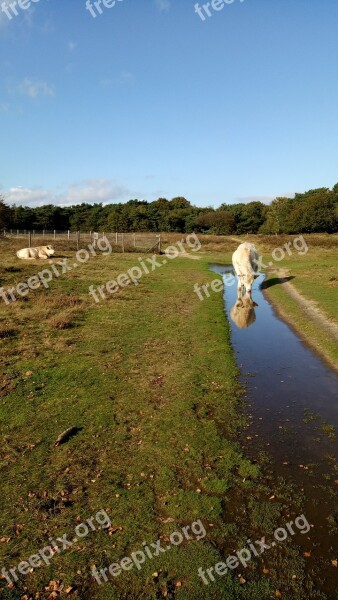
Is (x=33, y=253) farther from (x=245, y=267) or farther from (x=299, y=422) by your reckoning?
(x=299, y=422)

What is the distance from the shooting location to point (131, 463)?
27.2 ft

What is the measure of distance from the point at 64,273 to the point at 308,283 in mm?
19321

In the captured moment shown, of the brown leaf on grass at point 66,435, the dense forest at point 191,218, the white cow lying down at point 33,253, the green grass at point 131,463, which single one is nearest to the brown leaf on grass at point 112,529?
the green grass at point 131,463

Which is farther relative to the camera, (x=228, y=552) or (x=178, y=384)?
(x=178, y=384)

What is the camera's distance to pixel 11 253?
127 feet

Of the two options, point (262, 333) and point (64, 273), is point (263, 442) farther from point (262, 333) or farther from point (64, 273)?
point (64, 273)

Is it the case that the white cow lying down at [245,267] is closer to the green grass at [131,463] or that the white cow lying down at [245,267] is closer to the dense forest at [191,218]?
→ the green grass at [131,463]

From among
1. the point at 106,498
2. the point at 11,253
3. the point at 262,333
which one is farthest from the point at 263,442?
the point at 11,253

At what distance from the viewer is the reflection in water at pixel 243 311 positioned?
68.3ft

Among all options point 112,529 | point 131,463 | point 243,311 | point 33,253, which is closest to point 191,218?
point 33,253

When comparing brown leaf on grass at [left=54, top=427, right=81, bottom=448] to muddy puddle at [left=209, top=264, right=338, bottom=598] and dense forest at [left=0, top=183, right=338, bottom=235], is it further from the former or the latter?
dense forest at [left=0, top=183, right=338, bottom=235]

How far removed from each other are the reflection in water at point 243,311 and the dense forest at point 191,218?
6952 centimetres

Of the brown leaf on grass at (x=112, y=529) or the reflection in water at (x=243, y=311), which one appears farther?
the reflection in water at (x=243, y=311)

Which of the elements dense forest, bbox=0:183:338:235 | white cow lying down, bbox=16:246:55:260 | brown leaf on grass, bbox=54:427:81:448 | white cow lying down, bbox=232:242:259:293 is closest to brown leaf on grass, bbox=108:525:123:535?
brown leaf on grass, bbox=54:427:81:448
